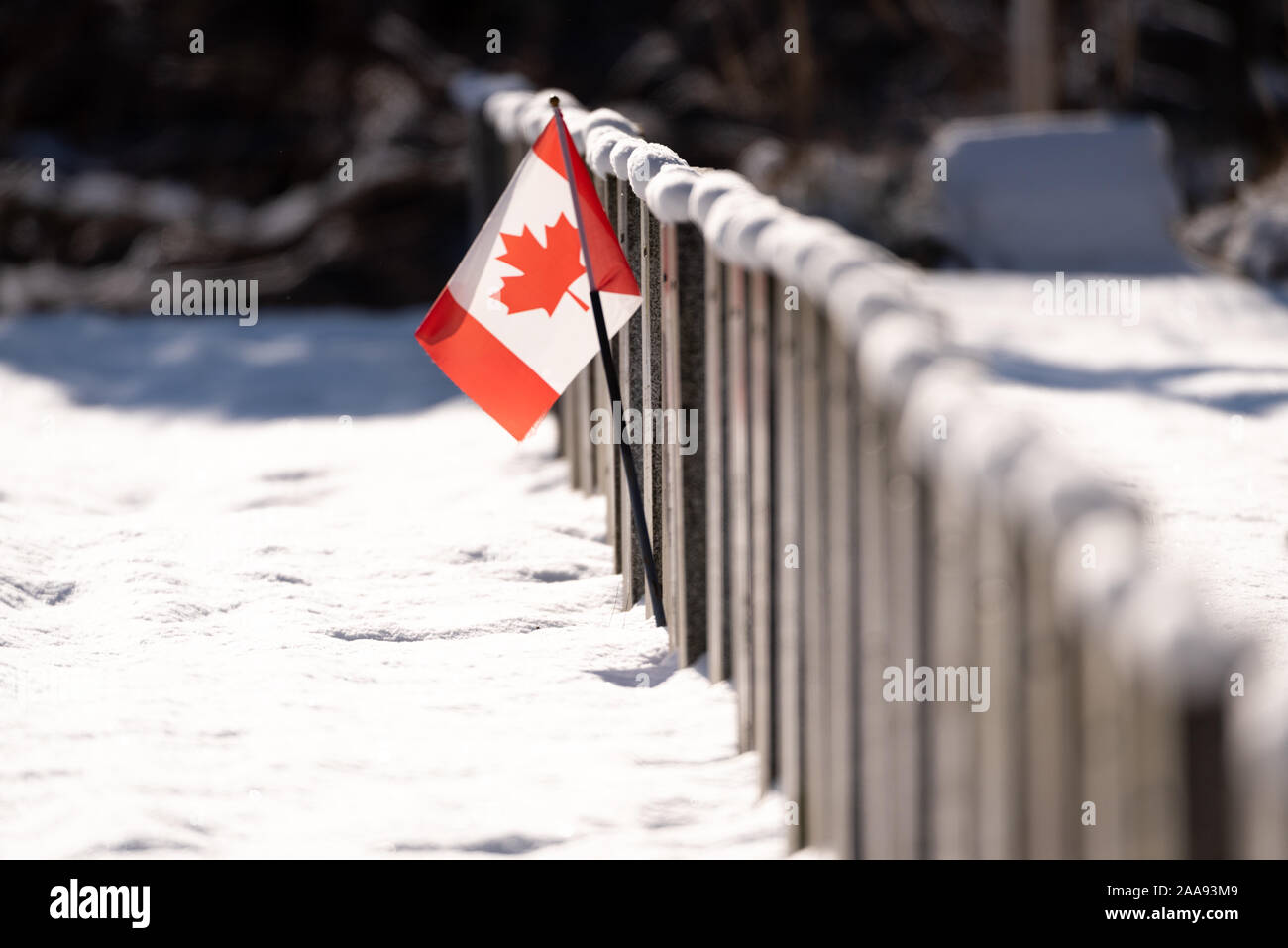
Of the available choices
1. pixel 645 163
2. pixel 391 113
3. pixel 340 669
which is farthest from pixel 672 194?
pixel 391 113

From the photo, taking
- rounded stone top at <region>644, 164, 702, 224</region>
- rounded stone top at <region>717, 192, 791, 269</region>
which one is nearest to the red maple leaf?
rounded stone top at <region>644, 164, 702, 224</region>

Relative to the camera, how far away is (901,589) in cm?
221

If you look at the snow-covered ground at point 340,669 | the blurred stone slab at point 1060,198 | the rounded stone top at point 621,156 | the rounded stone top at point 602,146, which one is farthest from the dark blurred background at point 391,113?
the rounded stone top at point 621,156

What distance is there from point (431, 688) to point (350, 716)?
0.24 meters

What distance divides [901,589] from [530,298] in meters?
1.96

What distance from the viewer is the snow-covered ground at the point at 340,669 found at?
2982 mm

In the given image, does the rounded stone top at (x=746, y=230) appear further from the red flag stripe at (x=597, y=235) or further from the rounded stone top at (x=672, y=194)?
the red flag stripe at (x=597, y=235)

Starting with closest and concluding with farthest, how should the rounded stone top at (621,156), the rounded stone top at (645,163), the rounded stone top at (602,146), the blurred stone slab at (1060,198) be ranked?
the rounded stone top at (645,163) < the rounded stone top at (621,156) < the rounded stone top at (602,146) < the blurred stone slab at (1060,198)

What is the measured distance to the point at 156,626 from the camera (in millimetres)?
4105

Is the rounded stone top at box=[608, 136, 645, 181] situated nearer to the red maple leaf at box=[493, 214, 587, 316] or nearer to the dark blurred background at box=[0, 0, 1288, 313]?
the red maple leaf at box=[493, 214, 587, 316]

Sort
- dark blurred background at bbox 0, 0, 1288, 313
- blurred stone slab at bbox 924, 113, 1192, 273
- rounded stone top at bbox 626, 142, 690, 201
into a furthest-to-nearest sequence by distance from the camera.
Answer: dark blurred background at bbox 0, 0, 1288, 313 → blurred stone slab at bbox 924, 113, 1192, 273 → rounded stone top at bbox 626, 142, 690, 201

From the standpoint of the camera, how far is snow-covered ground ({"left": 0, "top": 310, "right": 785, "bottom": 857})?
9.78 feet

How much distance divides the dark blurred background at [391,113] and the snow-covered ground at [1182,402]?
7.20 ft

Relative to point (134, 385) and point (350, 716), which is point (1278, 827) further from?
point (134, 385)
